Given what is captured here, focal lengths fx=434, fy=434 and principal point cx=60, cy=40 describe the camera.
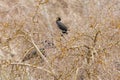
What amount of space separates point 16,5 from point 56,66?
900 centimetres

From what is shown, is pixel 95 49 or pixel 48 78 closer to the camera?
pixel 95 49

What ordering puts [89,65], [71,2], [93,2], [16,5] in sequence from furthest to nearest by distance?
[71,2], [16,5], [93,2], [89,65]

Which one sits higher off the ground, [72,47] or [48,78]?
[72,47]

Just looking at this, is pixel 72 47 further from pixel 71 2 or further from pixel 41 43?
pixel 71 2

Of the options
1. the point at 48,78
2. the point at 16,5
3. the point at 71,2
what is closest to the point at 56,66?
the point at 48,78

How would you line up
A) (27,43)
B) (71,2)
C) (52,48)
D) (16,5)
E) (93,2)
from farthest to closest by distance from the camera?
(71,2), (16,5), (93,2), (52,48), (27,43)

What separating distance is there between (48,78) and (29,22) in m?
1.36

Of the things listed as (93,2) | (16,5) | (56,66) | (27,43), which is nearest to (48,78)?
(56,66)

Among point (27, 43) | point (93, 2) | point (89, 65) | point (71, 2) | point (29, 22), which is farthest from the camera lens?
point (71, 2)

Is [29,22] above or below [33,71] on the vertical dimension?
above

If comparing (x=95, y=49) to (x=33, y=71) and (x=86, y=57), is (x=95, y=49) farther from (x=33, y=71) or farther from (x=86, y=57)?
(x=33, y=71)

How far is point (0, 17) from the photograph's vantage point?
56.7ft

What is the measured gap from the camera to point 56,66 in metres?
9.46

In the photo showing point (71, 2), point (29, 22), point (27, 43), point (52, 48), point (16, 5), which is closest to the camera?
point (27, 43)
